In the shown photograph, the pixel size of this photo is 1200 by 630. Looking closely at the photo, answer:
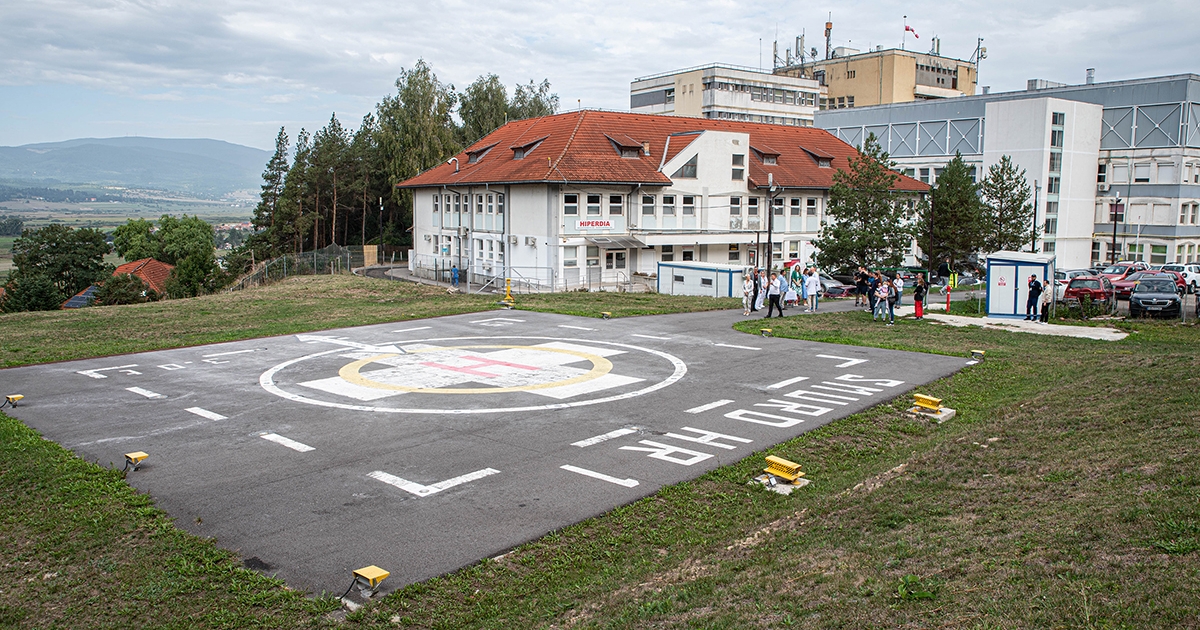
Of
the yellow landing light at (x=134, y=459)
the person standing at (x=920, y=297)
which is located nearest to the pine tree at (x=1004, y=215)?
the person standing at (x=920, y=297)

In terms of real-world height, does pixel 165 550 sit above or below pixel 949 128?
below

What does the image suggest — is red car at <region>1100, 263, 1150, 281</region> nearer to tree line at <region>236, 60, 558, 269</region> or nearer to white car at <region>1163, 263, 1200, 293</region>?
white car at <region>1163, 263, 1200, 293</region>

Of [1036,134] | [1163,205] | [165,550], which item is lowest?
[165,550]

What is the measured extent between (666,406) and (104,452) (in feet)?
31.4

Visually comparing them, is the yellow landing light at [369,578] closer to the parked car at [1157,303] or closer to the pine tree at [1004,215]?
the parked car at [1157,303]

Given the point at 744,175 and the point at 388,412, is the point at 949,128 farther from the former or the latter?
the point at 388,412

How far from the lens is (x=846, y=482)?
11.3 metres

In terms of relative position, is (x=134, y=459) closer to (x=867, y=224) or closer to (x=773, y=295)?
(x=773, y=295)

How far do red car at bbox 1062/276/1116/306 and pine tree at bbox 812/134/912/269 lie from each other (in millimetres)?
8231

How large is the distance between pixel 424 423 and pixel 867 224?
33.6 metres

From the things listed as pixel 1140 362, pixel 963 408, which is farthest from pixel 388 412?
pixel 1140 362

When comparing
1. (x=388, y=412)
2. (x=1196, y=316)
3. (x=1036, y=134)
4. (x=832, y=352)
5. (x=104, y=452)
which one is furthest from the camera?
(x=1036, y=134)

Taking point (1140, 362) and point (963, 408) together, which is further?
point (1140, 362)

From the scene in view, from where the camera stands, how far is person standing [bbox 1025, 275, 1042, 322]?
92.1ft
